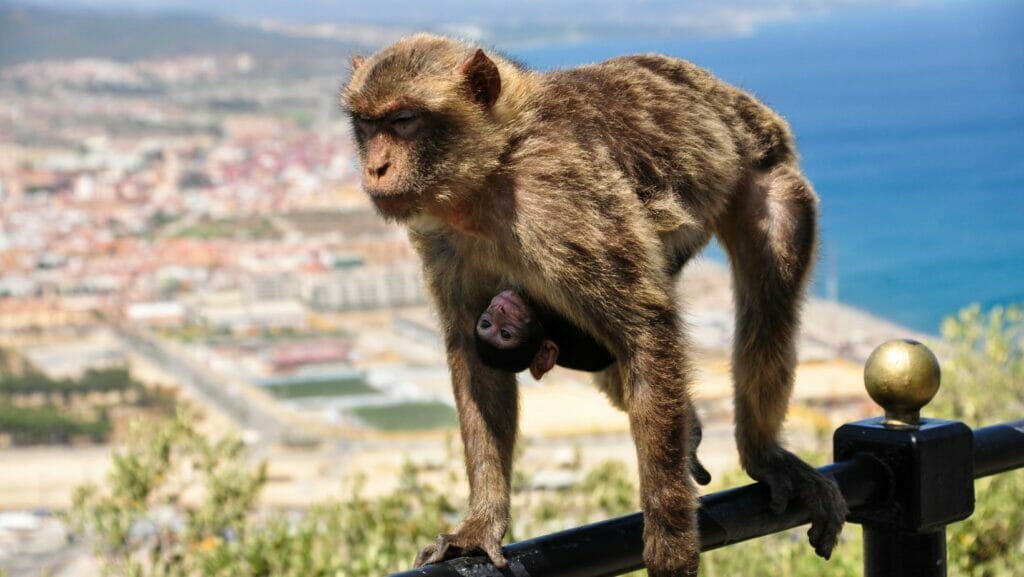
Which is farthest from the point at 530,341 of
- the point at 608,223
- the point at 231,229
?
the point at 231,229

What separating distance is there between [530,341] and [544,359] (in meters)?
0.12

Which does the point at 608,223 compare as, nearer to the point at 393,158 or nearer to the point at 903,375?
the point at 393,158

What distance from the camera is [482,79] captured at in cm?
254

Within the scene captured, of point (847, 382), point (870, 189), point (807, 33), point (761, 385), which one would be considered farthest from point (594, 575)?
point (807, 33)

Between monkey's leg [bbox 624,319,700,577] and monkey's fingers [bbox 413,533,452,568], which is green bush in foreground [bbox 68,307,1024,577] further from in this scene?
monkey's leg [bbox 624,319,700,577]

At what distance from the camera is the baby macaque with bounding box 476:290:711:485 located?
8.08 ft

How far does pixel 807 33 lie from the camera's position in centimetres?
10325

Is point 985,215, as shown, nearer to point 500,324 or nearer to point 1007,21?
point 1007,21

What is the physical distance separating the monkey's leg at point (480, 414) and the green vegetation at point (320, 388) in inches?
1800

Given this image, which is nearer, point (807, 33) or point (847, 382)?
point (847, 382)

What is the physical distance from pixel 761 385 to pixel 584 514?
3.72 meters

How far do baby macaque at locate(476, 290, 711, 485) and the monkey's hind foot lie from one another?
0.62 feet

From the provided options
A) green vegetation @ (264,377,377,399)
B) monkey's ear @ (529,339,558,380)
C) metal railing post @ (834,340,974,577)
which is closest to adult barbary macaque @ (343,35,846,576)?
monkey's ear @ (529,339,558,380)

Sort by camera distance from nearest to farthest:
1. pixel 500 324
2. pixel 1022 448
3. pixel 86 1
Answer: pixel 1022 448, pixel 500 324, pixel 86 1
